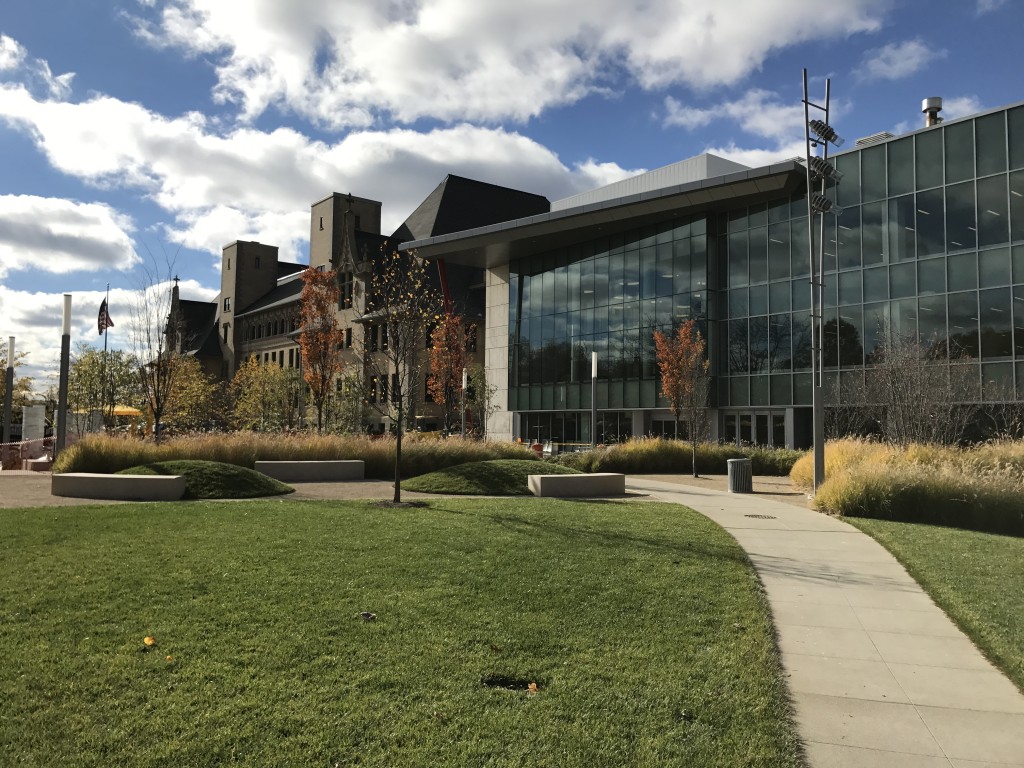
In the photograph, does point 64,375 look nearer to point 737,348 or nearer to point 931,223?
point 737,348

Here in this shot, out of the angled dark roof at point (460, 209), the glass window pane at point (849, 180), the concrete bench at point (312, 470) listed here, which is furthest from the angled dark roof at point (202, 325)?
the glass window pane at point (849, 180)

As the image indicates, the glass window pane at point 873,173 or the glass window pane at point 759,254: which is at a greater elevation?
the glass window pane at point 873,173

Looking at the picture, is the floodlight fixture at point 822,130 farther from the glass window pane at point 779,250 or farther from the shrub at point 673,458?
the glass window pane at point 779,250

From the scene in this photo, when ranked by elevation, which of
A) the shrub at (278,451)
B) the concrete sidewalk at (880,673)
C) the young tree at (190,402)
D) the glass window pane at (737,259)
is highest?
the glass window pane at (737,259)

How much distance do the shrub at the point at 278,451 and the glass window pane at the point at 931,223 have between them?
70.3 feet

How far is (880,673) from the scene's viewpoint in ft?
18.0

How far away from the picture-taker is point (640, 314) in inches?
1649

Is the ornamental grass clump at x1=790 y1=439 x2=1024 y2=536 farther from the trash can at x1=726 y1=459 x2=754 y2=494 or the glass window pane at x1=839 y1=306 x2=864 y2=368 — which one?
the glass window pane at x1=839 y1=306 x2=864 y2=368

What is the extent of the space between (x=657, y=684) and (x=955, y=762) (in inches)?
66.6

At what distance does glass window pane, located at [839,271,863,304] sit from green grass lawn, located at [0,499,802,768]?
28933 millimetres

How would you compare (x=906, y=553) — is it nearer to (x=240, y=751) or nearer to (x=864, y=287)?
(x=240, y=751)

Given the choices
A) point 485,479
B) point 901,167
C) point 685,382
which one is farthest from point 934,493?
point 901,167

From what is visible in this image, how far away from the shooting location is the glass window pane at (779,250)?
36.8 meters

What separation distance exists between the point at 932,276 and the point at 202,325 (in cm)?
7504
